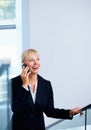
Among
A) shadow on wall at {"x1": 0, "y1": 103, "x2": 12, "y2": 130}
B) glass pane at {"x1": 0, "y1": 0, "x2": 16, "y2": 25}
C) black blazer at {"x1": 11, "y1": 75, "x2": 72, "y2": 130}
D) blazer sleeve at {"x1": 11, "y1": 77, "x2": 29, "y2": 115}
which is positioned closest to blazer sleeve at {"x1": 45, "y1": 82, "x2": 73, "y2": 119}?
black blazer at {"x1": 11, "y1": 75, "x2": 72, "y2": 130}

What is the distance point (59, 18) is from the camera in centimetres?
247

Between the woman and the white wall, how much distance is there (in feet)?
1.67

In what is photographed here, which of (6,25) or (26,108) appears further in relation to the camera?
(6,25)

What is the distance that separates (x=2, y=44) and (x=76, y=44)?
2.08 feet

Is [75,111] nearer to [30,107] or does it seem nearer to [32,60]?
[30,107]

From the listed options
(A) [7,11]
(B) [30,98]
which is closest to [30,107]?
(B) [30,98]

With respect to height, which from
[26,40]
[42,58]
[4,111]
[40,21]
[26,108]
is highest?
[40,21]

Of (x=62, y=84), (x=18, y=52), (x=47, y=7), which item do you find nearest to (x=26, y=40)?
(x=18, y=52)

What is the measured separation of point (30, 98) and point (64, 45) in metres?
0.79

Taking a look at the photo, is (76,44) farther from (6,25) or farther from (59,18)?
(6,25)

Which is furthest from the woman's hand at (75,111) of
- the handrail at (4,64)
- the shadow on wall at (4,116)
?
the handrail at (4,64)

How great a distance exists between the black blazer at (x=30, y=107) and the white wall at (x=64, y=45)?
54 cm

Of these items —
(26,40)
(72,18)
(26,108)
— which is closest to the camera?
(26,108)

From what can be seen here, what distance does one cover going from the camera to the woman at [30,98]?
1865mm
